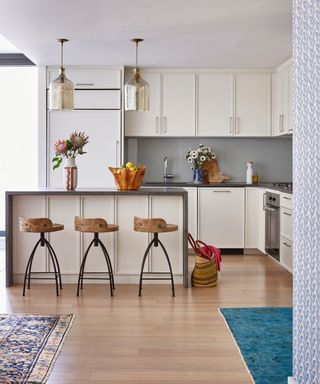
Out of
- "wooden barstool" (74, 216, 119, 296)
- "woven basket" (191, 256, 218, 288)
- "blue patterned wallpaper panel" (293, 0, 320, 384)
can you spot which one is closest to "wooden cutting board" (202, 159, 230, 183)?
"woven basket" (191, 256, 218, 288)

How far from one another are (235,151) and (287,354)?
15.8 ft

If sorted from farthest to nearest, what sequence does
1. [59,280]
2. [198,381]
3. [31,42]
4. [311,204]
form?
[31,42], [59,280], [198,381], [311,204]

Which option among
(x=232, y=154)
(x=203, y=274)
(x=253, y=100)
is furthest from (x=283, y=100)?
(x=203, y=274)

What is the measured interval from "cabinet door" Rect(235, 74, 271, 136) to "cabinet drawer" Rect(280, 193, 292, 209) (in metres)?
1.66

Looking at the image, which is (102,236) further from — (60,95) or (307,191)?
(307,191)

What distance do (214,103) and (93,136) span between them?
1.61 metres

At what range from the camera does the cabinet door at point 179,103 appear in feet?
25.2

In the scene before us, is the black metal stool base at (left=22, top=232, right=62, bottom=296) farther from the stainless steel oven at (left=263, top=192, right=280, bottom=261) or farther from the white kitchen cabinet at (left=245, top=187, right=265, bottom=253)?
the white kitchen cabinet at (left=245, top=187, right=265, bottom=253)

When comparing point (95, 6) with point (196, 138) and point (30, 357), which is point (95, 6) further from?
point (196, 138)

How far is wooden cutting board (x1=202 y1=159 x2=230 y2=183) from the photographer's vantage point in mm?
8038

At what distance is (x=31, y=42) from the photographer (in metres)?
6.23

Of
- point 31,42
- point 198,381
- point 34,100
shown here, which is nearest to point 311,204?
point 198,381

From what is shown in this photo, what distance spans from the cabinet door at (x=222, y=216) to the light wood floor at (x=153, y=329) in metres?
1.26

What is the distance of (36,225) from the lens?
5.20 m
